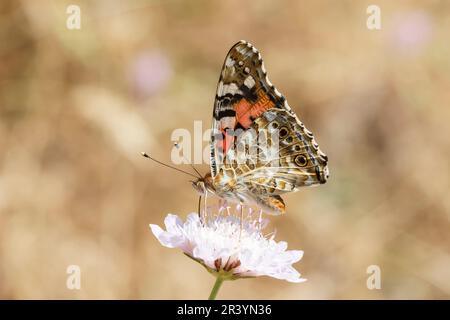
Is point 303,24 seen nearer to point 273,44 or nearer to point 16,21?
point 273,44

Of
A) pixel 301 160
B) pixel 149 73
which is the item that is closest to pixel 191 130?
pixel 149 73

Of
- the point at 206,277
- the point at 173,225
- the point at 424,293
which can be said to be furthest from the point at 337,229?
the point at 173,225

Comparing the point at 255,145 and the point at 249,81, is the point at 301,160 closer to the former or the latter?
the point at 255,145

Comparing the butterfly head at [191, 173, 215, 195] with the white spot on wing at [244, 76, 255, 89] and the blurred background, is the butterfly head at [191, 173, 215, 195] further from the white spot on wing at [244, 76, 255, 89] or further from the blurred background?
the blurred background

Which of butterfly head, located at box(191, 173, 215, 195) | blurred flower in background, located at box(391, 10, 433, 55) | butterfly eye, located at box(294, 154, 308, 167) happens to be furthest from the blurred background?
butterfly eye, located at box(294, 154, 308, 167)

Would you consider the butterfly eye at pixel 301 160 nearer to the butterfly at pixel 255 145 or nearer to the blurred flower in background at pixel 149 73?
the butterfly at pixel 255 145
